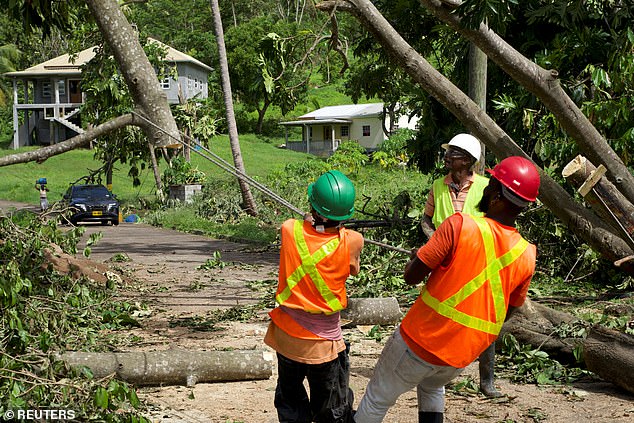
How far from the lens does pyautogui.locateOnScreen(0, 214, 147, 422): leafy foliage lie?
4.99 m

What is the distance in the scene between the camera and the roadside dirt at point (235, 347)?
20.0 ft

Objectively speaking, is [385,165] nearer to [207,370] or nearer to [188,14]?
[207,370]

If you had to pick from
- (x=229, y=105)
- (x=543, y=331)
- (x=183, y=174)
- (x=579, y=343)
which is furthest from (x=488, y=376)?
(x=183, y=174)

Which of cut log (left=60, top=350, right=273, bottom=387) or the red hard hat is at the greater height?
the red hard hat

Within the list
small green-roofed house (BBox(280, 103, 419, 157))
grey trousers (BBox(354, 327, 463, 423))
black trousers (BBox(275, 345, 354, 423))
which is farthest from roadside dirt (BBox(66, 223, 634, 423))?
small green-roofed house (BBox(280, 103, 419, 157))

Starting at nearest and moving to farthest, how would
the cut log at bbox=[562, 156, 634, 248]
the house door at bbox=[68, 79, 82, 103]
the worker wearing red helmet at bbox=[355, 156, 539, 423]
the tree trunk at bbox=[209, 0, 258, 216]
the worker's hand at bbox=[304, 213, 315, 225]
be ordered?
the worker wearing red helmet at bbox=[355, 156, 539, 423] → the worker's hand at bbox=[304, 213, 315, 225] → the cut log at bbox=[562, 156, 634, 248] → the tree trunk at bbox=[209, 0, 258, 216] → the house door at bbox=[68, 79, 82, 103]

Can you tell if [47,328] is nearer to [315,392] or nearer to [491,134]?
[315,392]

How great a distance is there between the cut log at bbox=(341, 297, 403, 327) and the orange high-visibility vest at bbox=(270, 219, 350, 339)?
14.2 feet

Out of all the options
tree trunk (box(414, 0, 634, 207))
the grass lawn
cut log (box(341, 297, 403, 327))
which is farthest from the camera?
the grass lawn

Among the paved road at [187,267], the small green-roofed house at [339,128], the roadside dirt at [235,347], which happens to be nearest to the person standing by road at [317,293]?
the roadside dirt at [235,347]

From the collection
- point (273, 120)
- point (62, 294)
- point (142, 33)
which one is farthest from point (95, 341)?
point (273, 120)

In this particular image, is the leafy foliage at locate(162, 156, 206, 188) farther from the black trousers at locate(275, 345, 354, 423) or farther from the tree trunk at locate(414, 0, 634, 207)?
the black trousers at locate(275, 345, 354, 423)

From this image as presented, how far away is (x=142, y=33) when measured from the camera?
103ft

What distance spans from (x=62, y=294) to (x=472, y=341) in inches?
232
